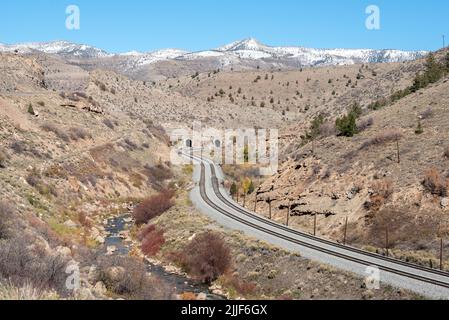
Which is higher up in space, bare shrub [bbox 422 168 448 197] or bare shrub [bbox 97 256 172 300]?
bare shrub [bbox 422 168 448 197]

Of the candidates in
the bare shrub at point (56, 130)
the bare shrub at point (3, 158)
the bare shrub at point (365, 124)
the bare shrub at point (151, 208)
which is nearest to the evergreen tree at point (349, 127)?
the bare shrub at point (365, 124)

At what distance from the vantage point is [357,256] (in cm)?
2666

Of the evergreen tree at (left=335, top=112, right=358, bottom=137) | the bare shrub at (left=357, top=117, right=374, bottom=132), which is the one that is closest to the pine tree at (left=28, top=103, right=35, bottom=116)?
the evergreen tree at (left=335, top=112, right=358, bottom=137)

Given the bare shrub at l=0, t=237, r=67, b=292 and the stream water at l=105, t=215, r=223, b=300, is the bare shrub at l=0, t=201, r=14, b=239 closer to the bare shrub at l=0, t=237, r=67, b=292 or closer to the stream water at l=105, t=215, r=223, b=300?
the bare shrub at l=0, t=237, r=67, b=292

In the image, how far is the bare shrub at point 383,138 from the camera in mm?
41694

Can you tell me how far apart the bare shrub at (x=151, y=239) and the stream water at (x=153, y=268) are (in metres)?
1.26

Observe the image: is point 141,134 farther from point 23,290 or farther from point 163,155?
point 23,290

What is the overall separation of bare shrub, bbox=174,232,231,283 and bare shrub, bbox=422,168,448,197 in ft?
46.9

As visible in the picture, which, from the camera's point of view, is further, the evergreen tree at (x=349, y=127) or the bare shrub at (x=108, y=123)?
A: the bare shrub at (x=108, y=123)

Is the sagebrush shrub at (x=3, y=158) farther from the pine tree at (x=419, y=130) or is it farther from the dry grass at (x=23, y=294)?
the pine tree at (x=419, y=130)

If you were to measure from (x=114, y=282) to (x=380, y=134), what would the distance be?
31.7 metres

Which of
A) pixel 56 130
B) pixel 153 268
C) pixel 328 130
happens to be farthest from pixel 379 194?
pixel 56 130

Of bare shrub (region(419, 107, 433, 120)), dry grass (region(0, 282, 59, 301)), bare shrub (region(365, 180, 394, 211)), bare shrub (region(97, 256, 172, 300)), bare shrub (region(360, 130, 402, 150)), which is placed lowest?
bare shrub (region(97, 256, 172, 300))

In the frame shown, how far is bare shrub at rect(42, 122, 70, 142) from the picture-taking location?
189 ft
